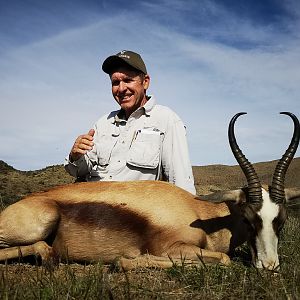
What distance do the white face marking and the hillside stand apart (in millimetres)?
6678

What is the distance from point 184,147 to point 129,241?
2061 mm

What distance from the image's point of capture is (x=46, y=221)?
5.01 metres

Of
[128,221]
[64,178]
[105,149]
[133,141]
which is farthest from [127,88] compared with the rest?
[64,178]

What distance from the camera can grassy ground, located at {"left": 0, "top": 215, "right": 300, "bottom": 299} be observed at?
10.3ft

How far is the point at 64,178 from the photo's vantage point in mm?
26031

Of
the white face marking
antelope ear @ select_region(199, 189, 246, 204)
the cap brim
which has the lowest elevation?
the white face marking

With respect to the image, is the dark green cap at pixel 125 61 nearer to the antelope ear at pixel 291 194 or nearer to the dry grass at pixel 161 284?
the antelope ear at pixel 291 194

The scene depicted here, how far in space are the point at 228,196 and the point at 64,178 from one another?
21.7m

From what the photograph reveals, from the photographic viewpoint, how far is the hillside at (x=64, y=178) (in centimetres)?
1964

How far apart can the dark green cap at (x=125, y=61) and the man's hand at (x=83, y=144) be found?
4.70 ft

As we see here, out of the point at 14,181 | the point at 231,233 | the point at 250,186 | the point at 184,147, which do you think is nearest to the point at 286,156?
the point at 250,186

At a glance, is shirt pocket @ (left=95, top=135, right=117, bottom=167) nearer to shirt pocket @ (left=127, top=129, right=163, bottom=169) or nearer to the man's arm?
the man's arm

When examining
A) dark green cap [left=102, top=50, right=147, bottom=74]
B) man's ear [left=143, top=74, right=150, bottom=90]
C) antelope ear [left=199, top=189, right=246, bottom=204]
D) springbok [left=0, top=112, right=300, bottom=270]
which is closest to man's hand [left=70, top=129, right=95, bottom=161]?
springbok [left=0, top=112, right=300, bottom=270]

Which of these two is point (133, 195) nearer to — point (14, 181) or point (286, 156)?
point (286, 156)
